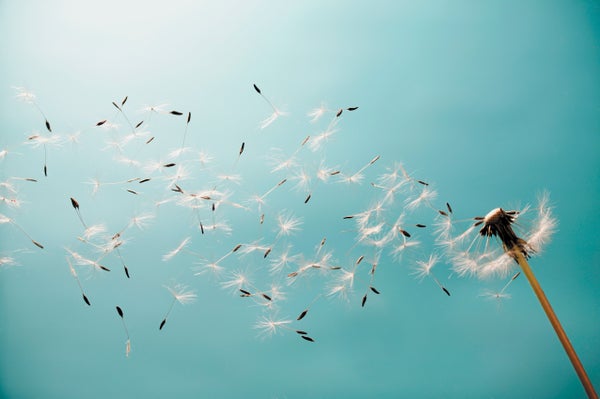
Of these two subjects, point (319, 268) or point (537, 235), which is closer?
point (537, 235)

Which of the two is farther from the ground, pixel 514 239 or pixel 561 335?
pixel 514 239

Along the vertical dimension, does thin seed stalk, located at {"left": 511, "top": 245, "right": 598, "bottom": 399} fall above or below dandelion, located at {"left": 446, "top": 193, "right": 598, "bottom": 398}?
below

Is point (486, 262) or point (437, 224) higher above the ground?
point (437, 224)

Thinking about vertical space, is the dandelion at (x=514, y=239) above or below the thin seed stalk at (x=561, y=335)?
above

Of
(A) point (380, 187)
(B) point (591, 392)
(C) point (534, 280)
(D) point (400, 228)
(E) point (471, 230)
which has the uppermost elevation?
(A) point (380, 187)

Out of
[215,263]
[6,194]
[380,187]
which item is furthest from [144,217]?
[380,187]

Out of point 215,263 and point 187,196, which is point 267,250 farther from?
point 187,196

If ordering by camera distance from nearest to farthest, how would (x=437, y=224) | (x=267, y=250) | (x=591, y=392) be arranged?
1. (x=591, y=392)
2. (x=267, y=250)
3. (x=437, y=224)

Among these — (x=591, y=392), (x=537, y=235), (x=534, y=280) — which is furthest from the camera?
(x=537, y=235)

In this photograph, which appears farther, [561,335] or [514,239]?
[514,239]
